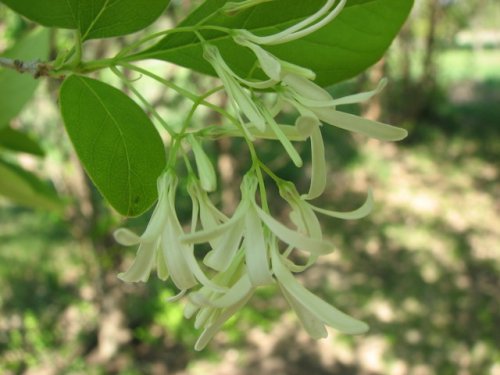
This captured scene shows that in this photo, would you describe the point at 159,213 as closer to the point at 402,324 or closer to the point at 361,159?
the point at 402,324

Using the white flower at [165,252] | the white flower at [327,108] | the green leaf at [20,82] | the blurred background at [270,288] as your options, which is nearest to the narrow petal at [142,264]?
the white flower at [165,252]

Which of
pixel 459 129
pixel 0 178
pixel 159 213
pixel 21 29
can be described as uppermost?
pixel 159 213

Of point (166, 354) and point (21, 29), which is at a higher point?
point (21, 29)

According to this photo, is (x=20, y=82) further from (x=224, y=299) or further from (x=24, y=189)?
(x=224, y=299)

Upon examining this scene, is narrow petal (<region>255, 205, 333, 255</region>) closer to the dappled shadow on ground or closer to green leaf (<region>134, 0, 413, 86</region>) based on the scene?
green leaf (<region>134, 0, 413, 86</region>)

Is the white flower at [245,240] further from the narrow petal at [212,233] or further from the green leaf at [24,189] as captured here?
the green leaf at [24,189]

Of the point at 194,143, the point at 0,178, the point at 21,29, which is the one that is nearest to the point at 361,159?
the point at 21,29
